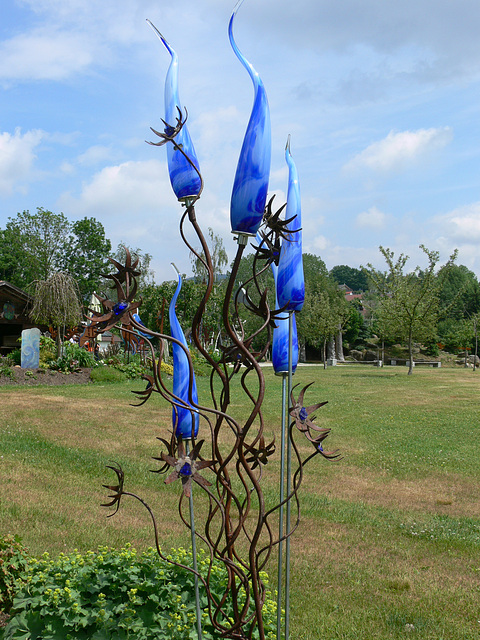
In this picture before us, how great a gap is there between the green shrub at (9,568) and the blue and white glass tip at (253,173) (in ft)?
7.07

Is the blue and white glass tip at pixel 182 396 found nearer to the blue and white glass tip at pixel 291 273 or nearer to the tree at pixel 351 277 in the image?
the blue and white glass tip at pixel 291 273

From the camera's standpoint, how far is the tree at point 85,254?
117ft

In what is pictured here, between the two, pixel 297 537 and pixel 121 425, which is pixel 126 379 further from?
pixel 297 537

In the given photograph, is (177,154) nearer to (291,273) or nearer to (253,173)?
(253,173)

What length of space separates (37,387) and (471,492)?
10.4m

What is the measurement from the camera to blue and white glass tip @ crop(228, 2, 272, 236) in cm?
159

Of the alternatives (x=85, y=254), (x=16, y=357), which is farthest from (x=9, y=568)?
(x=85, y=254)

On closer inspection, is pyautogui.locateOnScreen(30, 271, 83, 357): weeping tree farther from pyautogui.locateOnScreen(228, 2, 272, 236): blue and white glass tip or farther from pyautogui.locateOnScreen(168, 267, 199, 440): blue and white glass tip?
pyautogui.locateOnScreen(228, 2, 272, 236): blue and white glass tip

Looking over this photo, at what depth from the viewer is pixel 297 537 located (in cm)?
454

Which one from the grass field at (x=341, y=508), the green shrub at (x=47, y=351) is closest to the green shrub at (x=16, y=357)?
the green shrub at (x=47, y=351)

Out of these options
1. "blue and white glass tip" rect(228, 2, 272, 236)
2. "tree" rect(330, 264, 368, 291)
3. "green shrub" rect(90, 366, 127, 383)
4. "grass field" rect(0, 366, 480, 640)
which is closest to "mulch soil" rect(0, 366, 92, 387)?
"green shrub" rect(90, 366, 127, 383)

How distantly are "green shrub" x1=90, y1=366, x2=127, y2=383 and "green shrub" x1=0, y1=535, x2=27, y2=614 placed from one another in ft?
41.1

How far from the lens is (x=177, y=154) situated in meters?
1.76

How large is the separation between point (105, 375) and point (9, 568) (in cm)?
1284
